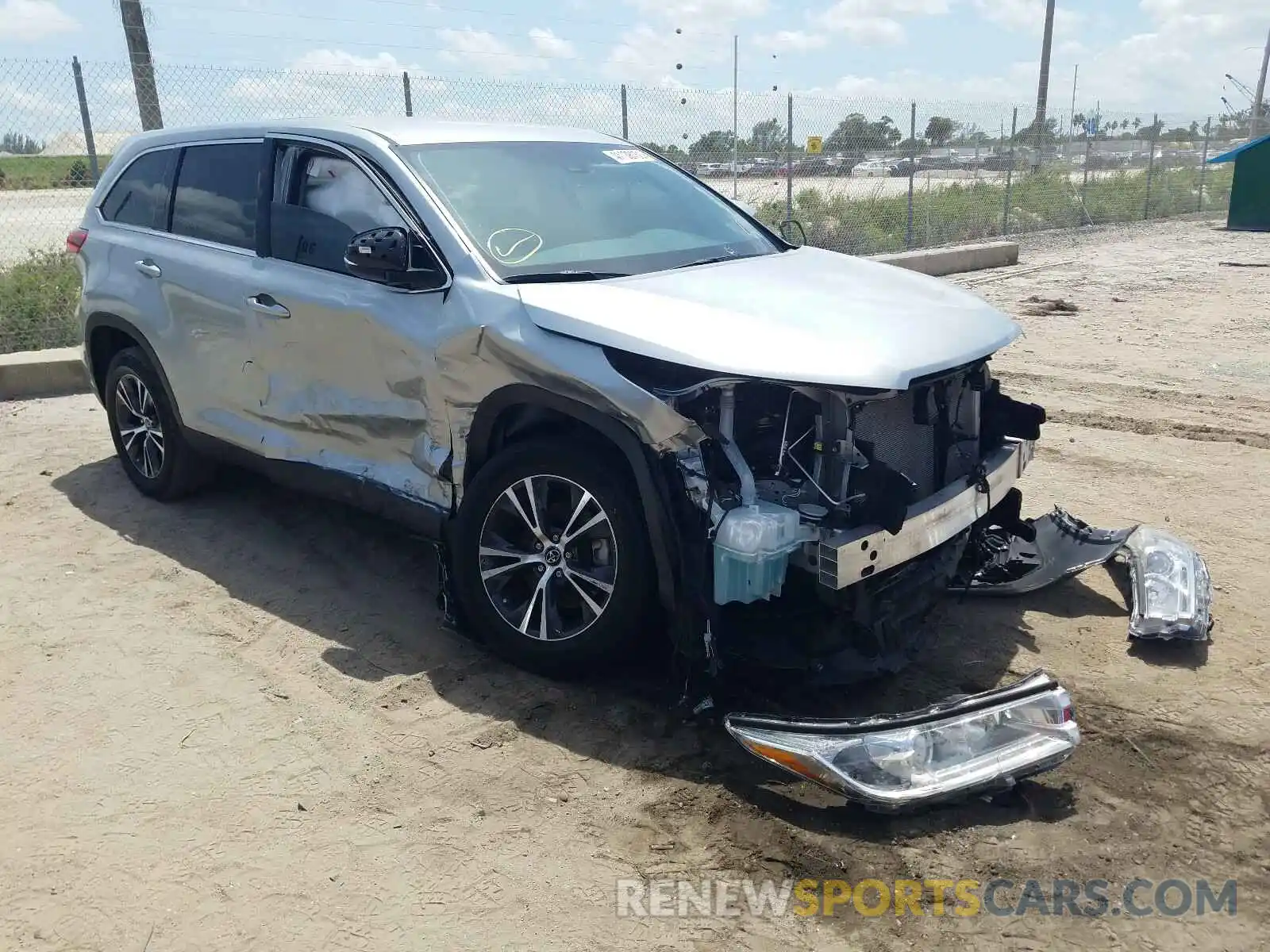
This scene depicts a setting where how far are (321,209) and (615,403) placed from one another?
1.97 meters

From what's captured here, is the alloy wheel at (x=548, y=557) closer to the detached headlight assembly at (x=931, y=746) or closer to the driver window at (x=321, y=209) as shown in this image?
the detached headlight assembly at (x=931, y=746)

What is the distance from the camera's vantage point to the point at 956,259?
14.9m

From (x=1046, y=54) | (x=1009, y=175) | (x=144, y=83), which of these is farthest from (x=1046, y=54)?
(x=144, y=83)

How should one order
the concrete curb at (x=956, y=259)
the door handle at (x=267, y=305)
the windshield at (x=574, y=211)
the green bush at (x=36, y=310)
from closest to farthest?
Answer: the windshield at (x=574, y=211)
the door handle at (x=267, y=305)
the green bush at (x=36, y=310)
the concrete curb at (x=956, y=259)

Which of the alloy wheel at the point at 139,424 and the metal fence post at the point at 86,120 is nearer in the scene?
the alloy wheel at the point at 139,424

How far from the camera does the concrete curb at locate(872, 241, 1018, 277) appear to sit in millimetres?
14180

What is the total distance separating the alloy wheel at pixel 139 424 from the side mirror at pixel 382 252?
227 cm

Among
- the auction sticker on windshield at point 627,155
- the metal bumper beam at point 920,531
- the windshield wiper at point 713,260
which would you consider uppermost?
the auction sticker on windshield at point 627,155

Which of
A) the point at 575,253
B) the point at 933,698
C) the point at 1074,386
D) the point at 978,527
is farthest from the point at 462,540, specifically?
the point at 1074,386

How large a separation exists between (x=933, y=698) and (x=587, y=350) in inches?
68.5

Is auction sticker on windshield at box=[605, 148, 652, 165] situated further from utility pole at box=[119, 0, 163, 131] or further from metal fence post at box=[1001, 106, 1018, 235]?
metal fence post at box=[1001, 106, 1018, 235]

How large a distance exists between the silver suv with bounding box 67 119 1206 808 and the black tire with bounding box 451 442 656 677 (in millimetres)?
11

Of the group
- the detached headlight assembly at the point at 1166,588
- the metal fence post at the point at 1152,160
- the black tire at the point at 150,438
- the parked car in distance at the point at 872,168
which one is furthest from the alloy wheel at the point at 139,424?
the metal fence post at the point at 1152,160

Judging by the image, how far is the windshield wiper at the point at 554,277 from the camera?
3.94 meters
